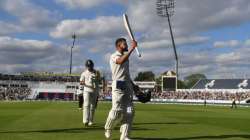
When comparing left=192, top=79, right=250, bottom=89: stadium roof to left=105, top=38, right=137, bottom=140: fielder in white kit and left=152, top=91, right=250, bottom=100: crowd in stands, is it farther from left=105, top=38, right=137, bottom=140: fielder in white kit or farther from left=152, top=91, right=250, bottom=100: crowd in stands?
left=105, top=38, right=137, bottom=140: fielder in white kit

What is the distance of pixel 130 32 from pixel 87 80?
571 centimetres

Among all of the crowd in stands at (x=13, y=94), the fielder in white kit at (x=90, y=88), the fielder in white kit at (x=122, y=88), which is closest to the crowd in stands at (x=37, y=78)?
the crowd in stands at (x=13, y=94)

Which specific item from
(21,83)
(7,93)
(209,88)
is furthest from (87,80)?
(21,83)

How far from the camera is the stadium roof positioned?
10956 cm

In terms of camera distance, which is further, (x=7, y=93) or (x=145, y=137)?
(x=7, y=93)

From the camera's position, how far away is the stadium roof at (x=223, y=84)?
359ft

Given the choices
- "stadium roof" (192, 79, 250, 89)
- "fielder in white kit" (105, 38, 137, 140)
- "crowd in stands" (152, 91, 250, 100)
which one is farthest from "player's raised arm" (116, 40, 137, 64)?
"stadium roof" (192, 79, 250, 89)

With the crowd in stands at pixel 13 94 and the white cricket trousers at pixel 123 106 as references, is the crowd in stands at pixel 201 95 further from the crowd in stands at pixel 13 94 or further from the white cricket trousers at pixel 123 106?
the white cricket trousers at pixel 123 106

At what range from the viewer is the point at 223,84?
114 meters

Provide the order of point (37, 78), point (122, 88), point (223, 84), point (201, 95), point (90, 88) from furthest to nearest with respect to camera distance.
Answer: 1. point (37, 78)
2. point (223, 84)
3. point (201, 95)
4. point (90, 88)
5. point (122, 88)

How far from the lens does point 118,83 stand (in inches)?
409

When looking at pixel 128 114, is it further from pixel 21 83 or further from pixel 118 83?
pixel 21 83

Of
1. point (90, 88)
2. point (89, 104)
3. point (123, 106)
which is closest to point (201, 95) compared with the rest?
point (90, 88)

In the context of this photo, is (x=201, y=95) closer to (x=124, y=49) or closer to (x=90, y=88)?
(x=90, y=88)
